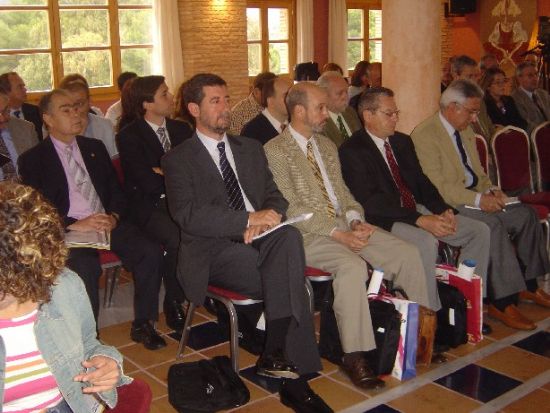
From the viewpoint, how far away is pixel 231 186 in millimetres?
3336

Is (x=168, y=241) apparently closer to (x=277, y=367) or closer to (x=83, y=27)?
(x=277, y=367)

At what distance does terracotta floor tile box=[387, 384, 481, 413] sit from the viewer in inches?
115

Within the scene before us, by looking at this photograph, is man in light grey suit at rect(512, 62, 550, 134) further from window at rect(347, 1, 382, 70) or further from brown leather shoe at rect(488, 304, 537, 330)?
window at rect(347, 1, 382, 70)

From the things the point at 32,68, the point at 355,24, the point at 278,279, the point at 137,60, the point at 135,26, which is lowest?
the point at 278,279

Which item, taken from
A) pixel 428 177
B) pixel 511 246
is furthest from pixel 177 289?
pixel 511 246

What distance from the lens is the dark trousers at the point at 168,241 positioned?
12.5 feet

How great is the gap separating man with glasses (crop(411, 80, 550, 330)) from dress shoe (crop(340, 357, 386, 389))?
1135mm

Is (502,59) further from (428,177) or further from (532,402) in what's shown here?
(532,402)

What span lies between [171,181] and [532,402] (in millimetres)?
1934

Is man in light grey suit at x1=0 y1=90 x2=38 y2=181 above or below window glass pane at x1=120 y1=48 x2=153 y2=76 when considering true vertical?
below

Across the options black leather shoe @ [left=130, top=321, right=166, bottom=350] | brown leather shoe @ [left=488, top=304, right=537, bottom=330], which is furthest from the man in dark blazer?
brown leather shoe @ [left=488, top=304, right=537, bottom=330]

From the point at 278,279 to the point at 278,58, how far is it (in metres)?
9.96

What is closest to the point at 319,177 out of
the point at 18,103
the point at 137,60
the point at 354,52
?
the point at 18,103

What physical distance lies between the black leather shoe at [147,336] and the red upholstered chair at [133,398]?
201 cm
